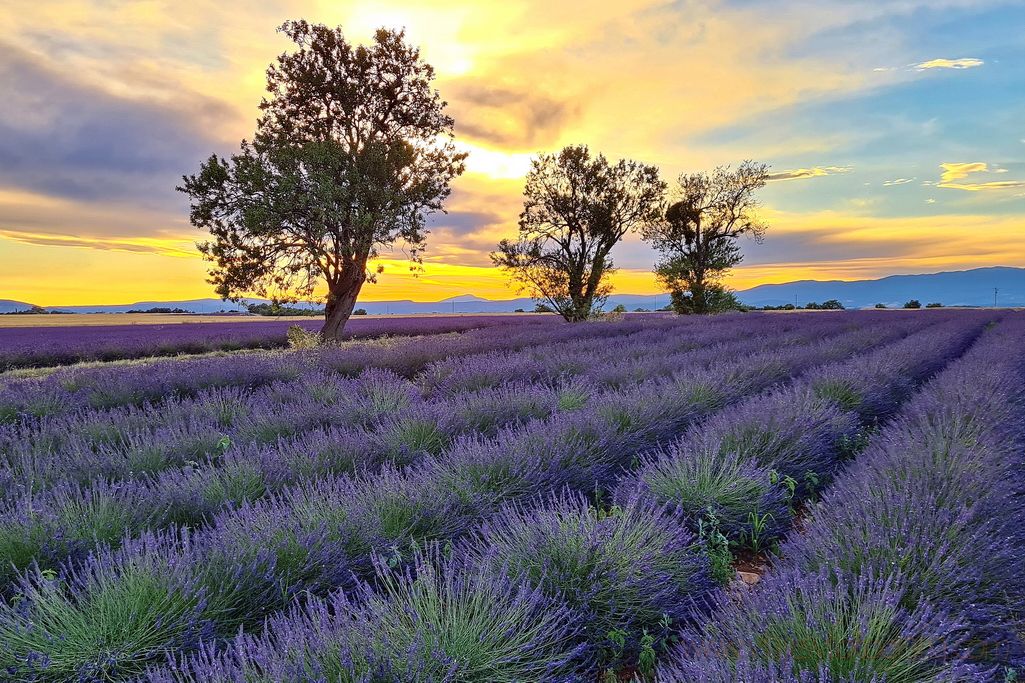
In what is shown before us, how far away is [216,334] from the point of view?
778 inches

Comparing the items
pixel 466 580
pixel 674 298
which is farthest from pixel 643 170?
pixel 466 580

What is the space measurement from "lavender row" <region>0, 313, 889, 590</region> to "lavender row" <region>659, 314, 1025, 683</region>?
197 centimetres

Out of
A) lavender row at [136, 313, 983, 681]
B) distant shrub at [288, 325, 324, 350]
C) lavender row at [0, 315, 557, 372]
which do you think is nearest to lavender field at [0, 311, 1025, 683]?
lavender row at [136, 313, 983, 681]

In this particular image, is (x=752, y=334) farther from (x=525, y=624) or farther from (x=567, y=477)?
(x=525, y=624)

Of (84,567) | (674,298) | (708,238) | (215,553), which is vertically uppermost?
(708,238)

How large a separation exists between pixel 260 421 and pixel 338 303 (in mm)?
11967

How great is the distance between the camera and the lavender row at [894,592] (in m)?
1.47

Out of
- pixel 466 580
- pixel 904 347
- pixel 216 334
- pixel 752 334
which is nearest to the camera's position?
pixel 466 580

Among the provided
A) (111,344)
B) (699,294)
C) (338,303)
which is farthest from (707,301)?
(111,344)

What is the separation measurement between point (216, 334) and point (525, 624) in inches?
833

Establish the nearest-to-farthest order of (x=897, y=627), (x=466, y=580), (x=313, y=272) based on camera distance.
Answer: (x=897, y=627), (x=466, y=580), (x=313, y=272)

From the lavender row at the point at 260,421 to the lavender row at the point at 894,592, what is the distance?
104 inches

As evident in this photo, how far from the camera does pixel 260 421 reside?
4.58 m

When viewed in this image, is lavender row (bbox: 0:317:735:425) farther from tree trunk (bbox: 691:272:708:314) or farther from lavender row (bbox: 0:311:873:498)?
tree trunk (bbox: 691:272:708:314)
